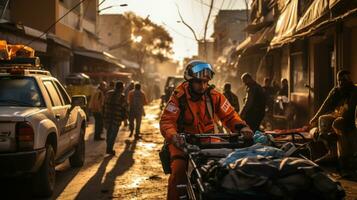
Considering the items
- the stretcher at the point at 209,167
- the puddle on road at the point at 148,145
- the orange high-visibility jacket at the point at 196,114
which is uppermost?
the orange high-visibility jacket at the point at 196,114

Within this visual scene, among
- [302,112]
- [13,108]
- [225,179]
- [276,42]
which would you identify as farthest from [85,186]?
[302,112]

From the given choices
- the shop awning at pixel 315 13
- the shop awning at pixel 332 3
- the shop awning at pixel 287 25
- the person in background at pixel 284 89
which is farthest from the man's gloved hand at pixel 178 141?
the person in background at pixel 284 89

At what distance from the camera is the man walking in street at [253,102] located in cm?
1152

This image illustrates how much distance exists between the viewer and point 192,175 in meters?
4.13

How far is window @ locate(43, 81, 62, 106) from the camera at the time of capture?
847 cm

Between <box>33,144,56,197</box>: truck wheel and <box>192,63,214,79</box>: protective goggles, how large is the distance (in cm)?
313

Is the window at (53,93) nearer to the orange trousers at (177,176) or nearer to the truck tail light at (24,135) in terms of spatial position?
the truck tail light at (24,135)

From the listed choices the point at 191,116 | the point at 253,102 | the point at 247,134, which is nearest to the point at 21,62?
the point at 253,102

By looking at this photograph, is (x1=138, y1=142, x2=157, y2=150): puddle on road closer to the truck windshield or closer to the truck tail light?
the truck windshield

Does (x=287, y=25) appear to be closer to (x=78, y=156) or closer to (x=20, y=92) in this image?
(x=78, y=156)

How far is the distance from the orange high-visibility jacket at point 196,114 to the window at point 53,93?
366cm

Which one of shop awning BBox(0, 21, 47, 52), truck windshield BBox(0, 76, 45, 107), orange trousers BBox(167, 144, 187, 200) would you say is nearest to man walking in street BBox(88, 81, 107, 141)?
shop awning BBox(0, 21, 47, 52)

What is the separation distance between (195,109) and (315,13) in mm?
6421

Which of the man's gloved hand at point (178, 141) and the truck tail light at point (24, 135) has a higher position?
the man's gloved hand at point (178, 141)
